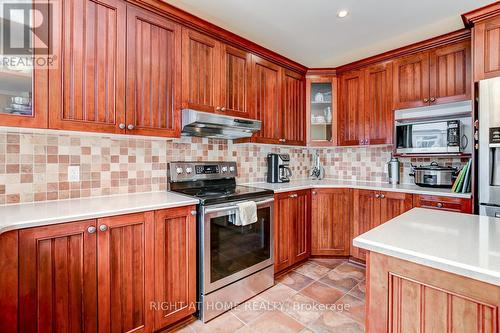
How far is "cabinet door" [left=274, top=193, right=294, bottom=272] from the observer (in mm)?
2486

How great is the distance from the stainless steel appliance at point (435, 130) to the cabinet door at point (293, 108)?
1096mm

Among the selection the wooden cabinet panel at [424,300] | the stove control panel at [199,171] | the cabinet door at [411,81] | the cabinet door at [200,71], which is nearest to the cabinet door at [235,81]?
the cabinet door at [200,71]

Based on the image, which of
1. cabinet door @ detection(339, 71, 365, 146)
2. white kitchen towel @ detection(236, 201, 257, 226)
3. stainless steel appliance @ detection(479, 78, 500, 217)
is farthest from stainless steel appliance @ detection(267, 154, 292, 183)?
stainless steel appliance @ detection(479, 78, 500, 217)

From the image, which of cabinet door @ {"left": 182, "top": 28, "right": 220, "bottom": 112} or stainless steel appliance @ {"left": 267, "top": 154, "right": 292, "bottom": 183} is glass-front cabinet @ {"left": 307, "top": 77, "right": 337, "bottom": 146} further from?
cabinet door @ {"left": 182, "top": 28, "right": 220, "bottom": 112}

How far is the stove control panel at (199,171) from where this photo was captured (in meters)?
2.25

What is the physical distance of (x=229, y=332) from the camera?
5.68 feet

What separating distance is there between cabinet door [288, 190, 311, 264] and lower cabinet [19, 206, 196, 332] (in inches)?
49.7

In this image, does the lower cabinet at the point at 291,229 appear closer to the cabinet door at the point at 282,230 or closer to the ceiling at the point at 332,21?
the cabinet door at the point at 282,230

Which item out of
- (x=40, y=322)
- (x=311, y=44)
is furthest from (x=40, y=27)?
(x=311, y=44)

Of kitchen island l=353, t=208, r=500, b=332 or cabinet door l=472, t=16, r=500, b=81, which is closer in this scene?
kitchen island l=353, t=208, r=500, b=332

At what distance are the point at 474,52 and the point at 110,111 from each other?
9.71 feet

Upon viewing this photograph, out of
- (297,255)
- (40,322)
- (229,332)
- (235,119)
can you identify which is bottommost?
(229,332)

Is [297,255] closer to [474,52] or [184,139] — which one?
[184,139]

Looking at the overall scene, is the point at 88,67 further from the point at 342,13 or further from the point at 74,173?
the point at 342,13
